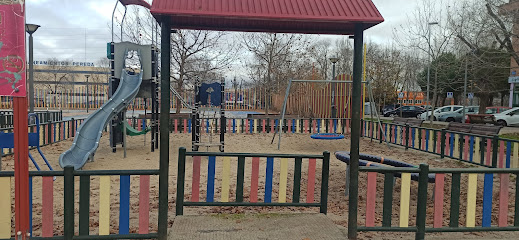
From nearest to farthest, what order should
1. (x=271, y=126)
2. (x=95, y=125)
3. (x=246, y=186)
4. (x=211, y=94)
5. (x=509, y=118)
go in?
(x=246, y=186) < (x=95, y=125) < (x=211, y=94) < (x=271, y=126) < (x=509, y=118)

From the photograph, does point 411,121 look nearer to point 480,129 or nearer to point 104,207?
point 480,129

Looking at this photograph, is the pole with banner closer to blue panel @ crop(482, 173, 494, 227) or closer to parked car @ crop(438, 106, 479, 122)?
blue panel @ crop(482, 173, 494, 227)

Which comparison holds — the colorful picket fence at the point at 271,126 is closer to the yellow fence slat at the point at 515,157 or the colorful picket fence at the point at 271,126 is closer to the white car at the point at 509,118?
the yellow fence slat at the point at 515,157

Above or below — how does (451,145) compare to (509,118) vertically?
below

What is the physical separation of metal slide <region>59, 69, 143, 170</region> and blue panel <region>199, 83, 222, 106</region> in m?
1.98

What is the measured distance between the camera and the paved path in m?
4.02

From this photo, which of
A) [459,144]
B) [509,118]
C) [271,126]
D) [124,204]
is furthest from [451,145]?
[509,118]

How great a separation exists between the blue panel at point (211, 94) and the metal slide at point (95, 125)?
6.49 ft

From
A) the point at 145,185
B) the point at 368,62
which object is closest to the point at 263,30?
the point at 145,185

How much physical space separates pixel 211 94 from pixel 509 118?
72.4 ft

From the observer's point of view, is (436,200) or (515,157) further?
(515,157)

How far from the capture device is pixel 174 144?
13.5 meters

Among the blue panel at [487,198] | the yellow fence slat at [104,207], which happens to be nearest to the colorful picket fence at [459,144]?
the blue panel at [487,198]

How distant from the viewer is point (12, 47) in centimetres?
A: 301
